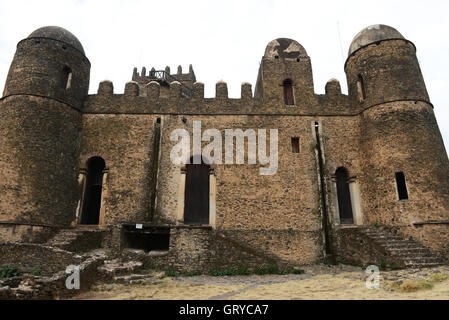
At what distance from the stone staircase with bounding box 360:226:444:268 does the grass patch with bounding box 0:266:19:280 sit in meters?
12.9

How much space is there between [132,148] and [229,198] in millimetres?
5411

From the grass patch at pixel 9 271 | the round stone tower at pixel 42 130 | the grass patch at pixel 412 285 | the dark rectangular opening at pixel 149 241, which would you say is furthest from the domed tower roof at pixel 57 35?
the grass patch at pixel 412 285

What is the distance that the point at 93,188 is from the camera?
602 inches

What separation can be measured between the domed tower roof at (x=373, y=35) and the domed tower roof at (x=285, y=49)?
2.67 meters

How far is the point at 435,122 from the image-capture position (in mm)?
13180

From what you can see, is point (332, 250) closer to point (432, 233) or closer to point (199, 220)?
point (432, 233)

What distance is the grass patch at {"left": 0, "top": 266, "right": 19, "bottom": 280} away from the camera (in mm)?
9383

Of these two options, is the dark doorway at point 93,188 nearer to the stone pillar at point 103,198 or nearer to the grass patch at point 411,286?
the stone pillar at point 103,198

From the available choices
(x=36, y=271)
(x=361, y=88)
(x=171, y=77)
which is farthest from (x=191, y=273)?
(x=171, y=77)

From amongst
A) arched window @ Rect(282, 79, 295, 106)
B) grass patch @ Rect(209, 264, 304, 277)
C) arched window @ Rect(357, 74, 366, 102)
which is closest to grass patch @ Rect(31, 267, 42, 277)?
grass patch @ Rect(209, 264, 304, 277)

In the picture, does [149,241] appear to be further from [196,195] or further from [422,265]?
[422,265]

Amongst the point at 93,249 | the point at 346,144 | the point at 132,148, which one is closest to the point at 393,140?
the point at 346,144

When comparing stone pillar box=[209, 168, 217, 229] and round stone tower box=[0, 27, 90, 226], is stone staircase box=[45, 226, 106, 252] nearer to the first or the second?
round stone tower box=[0, 27, 90, 226]

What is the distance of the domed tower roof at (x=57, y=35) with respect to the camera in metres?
14.0
